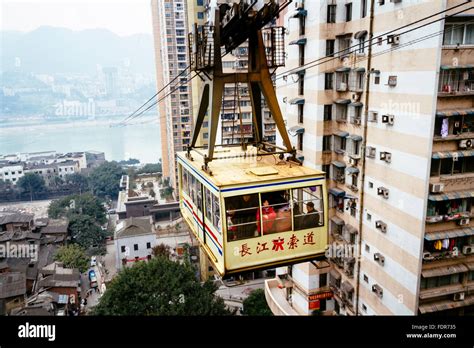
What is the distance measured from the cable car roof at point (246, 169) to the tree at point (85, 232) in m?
17.5

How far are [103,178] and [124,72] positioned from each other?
A: 1501 inches

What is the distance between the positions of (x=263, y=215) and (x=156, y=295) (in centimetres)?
762

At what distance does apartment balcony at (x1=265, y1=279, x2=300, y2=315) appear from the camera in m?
9.09

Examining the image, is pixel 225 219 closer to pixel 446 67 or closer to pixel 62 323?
pixel 62 323

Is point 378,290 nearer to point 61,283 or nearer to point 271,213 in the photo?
point 271,213

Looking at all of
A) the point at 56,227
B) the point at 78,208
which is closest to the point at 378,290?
the point at 56,227

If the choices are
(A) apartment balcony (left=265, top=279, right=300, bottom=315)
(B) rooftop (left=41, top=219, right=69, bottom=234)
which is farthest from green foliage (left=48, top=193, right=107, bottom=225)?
(A) apartment balcony (left=265, top=279, right=300, bottom=315)

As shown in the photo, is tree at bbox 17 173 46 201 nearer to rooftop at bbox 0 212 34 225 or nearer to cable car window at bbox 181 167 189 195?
rooftop at bbox 0 212 34 225

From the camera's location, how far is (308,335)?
158cm

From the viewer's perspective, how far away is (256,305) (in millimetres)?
11547

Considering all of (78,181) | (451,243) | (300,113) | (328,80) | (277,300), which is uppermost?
(328,80)

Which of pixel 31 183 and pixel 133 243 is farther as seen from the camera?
pixel 31 183

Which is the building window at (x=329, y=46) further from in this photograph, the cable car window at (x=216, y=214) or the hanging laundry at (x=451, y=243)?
the cable car window at (x=216, y=214)

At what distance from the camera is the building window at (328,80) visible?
23.5 feet
